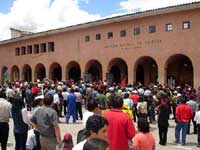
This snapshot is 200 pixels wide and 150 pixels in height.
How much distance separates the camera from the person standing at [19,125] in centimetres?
867

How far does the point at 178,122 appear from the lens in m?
12.7

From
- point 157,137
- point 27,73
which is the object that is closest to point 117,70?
point 27,73

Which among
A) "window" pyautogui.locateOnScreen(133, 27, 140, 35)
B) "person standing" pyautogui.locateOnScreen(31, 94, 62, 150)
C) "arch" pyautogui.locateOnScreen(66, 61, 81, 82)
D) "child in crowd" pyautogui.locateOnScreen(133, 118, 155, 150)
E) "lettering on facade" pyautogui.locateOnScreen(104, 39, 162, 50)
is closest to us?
"child in crowd" pyautogui.locateOnScreen(133, 118, 155, 150)

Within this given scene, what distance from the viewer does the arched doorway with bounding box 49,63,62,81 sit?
38.4 meters

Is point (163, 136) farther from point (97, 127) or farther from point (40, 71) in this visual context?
point (40, 71)

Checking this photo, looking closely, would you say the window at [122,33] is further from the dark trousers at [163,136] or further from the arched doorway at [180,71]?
the dark trousers at [163,136]

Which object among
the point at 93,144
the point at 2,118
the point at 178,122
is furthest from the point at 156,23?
the point at 93,144

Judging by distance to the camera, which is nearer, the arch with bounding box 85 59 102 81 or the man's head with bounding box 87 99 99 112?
the man's head with bounding box 87 99 99 112

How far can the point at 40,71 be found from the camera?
1654 inches

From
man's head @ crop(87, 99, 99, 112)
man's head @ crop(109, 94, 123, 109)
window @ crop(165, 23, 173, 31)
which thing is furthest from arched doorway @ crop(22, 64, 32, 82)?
man's head @ crop(109, 94, 123, 109)

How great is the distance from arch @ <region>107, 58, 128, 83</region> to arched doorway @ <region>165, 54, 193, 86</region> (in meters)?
4.33

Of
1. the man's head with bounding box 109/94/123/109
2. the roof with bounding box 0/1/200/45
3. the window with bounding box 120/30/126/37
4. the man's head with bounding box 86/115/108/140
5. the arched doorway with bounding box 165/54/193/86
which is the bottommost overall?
the man's head with bounding box 86/115/108/140

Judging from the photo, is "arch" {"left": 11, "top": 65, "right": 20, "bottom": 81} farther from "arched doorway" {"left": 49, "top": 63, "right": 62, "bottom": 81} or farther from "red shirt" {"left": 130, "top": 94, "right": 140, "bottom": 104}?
"red shirt" {"left": 130, "top": 94, "right": 140, "bottom": 104}

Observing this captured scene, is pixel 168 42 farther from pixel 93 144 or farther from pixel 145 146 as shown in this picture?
pixel 93 144
